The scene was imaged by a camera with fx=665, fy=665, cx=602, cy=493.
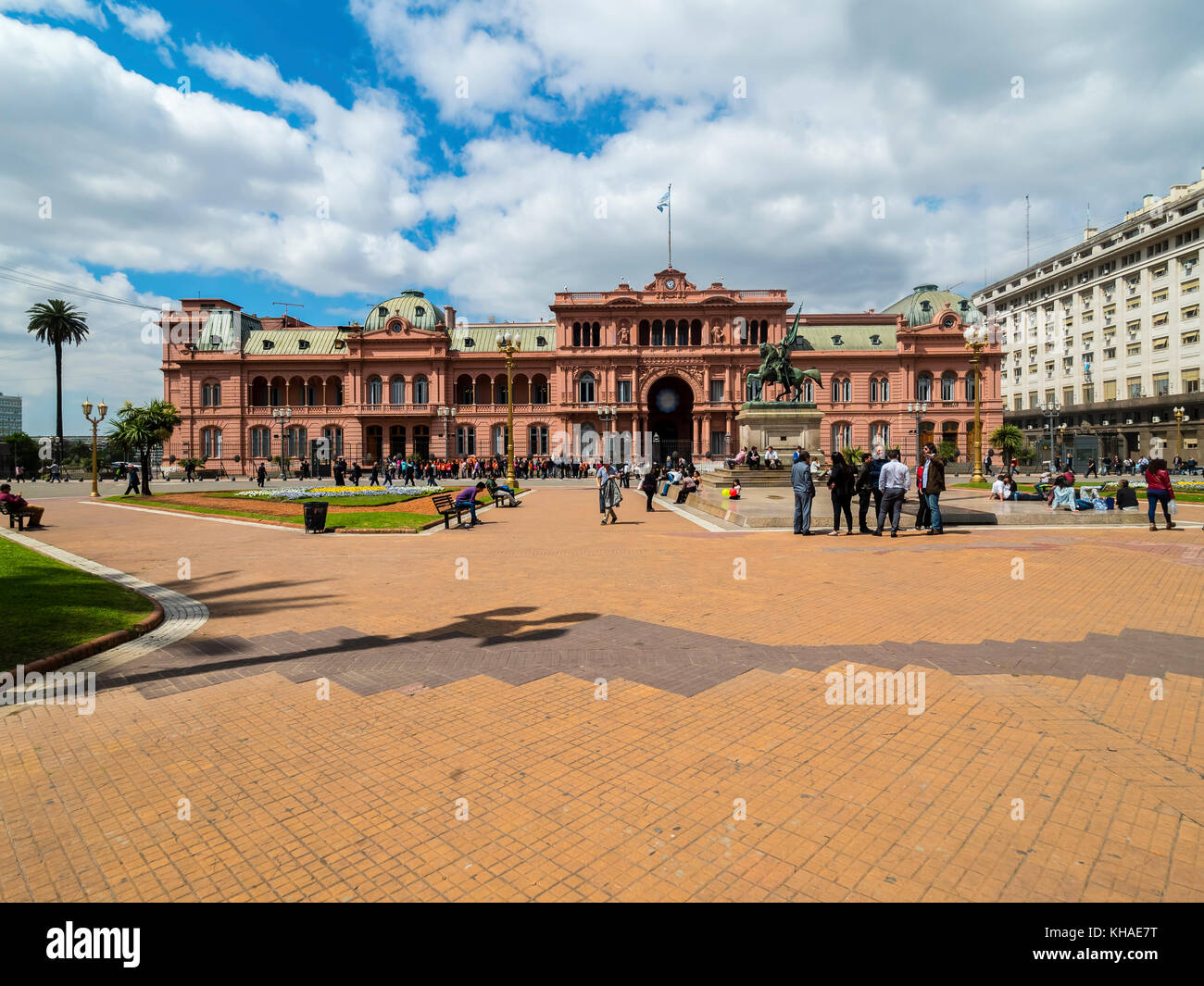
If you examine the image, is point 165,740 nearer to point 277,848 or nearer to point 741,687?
point 277,848

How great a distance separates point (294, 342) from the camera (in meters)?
70.6

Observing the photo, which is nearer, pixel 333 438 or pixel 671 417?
pixel 333 438

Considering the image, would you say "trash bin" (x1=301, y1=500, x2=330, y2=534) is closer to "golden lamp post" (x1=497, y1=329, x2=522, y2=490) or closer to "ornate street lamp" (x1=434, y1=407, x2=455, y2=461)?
"golden lamp post" (x1=497, y1=329, x2=522, y2=490)

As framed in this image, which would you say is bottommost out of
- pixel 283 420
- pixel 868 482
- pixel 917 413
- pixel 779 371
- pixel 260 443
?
pixel 868 482

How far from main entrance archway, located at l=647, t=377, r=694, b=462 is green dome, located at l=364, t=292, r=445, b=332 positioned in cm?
2399

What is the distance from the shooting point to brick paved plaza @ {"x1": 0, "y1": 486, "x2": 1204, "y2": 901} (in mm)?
3264

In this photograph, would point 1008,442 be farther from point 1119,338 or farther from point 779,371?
point 779,371

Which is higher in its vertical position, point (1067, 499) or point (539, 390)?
point (539, 390)

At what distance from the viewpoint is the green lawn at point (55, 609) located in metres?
6.71

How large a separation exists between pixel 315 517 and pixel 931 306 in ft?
235

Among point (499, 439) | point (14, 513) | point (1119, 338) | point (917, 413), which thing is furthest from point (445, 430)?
point (1119, 338)

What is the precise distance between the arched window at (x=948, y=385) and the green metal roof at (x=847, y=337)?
599 centimetres

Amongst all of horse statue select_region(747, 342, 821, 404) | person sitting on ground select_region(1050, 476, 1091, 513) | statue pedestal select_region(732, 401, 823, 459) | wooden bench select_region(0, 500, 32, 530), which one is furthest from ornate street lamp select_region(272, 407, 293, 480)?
person sitting on ground select_region(1050, 476, 1091, 513)
